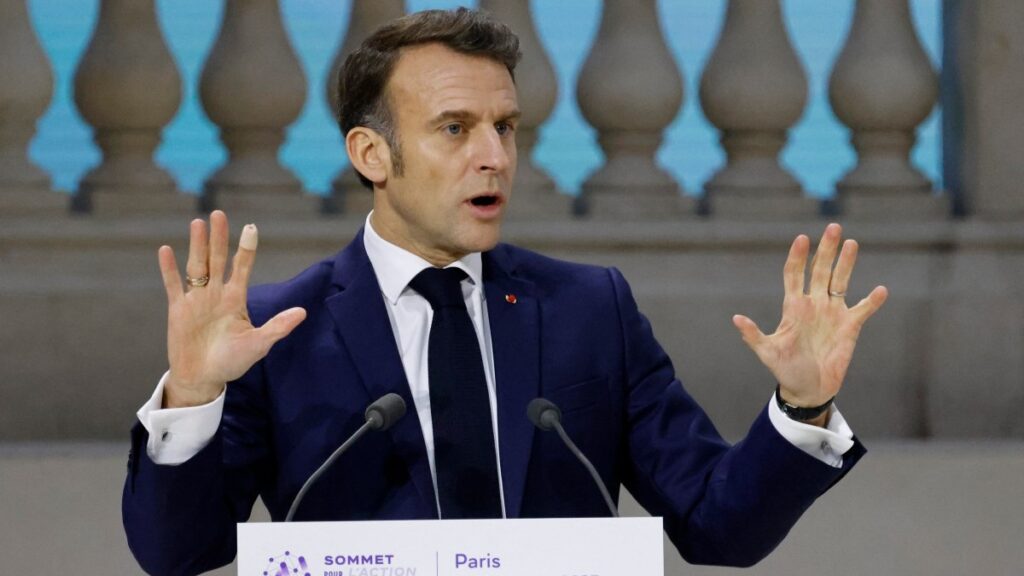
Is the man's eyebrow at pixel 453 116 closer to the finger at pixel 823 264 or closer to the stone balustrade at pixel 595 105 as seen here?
the finger at pixel 823 264

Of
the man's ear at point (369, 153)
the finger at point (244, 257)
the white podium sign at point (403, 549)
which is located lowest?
the white podium sign at point (403, 549)

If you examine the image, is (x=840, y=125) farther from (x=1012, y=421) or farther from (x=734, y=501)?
(x=734, y=501)

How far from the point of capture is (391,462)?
2461mm

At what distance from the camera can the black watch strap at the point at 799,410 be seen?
2.29 meters

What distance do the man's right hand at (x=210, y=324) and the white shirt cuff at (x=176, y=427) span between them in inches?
0.5

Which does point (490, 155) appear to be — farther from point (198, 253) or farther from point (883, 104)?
point (883, 104)

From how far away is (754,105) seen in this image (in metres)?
3.77

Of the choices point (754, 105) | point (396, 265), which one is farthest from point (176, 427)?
point (754, 105)

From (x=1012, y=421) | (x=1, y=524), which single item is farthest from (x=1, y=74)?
(x=1012, y=421)

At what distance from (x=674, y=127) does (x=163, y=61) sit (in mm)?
1082

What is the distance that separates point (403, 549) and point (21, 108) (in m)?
1.94

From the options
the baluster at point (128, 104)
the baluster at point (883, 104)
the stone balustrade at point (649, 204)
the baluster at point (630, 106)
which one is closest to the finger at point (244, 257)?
the stone balustrade at point (649, 204)

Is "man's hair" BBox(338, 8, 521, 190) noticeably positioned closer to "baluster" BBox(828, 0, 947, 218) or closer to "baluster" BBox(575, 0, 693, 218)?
"baluster" BBox(575, 0, 693, 218)

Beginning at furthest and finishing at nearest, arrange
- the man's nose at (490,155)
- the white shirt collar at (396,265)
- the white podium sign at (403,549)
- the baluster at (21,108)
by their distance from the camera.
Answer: the baluster at (21,108) < the white shirt collar at (396,265) < the man's nose at (490,155) < the white podium sign at (403,549)
